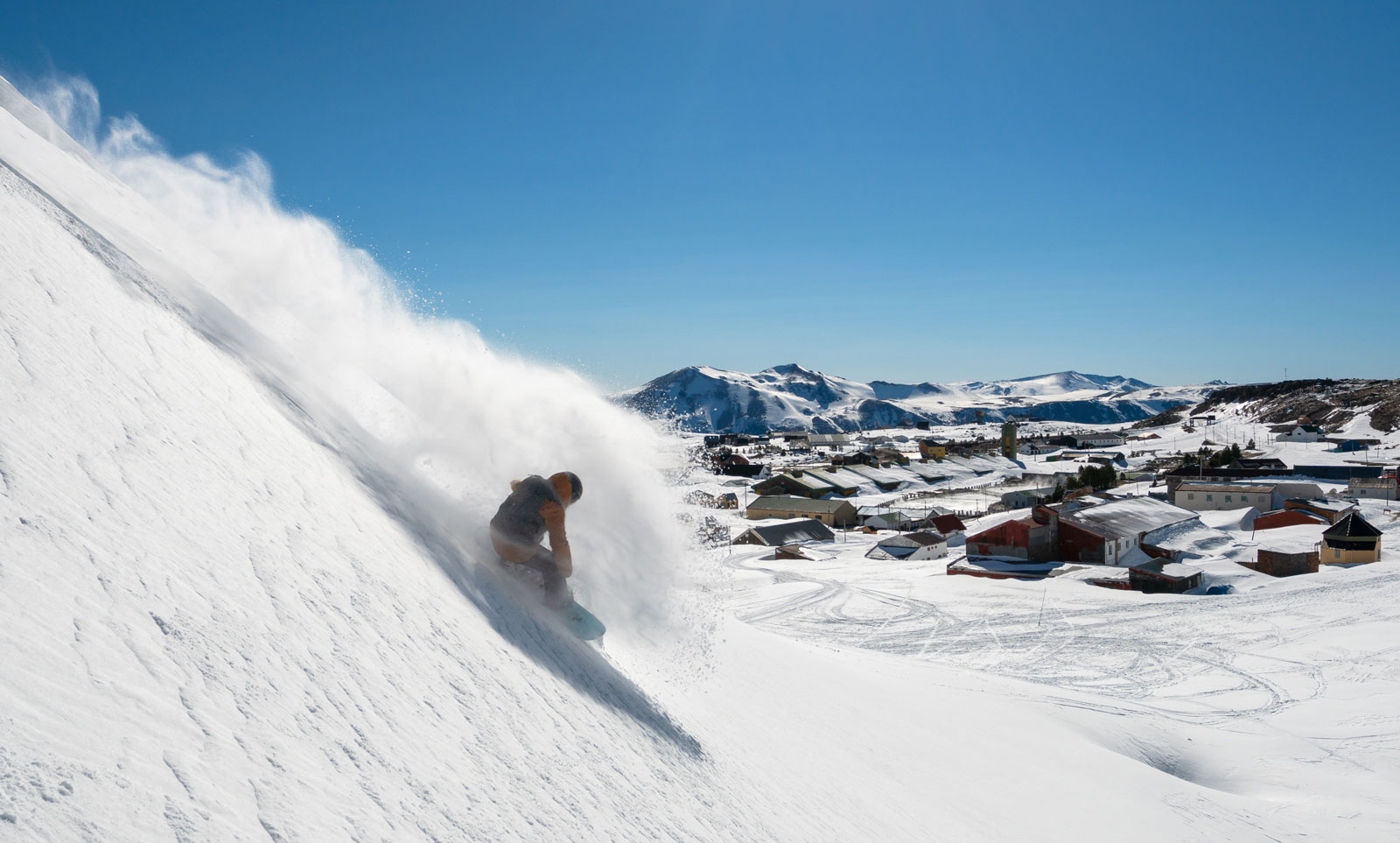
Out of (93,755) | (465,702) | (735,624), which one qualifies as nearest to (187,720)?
(93,755)

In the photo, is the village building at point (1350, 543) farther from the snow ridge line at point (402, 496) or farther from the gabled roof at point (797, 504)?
the snow ridge line at point (402, 496)

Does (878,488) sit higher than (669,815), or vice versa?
(669,815)

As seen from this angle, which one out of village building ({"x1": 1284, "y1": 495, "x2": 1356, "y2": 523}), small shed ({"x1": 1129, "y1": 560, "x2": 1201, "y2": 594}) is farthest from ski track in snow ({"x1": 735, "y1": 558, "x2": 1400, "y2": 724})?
village building ({"x1": 1284, "y1": 495, "x2": 1356, "y2": 523})

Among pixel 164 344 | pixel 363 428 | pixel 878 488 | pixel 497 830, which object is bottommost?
pixel 878 488

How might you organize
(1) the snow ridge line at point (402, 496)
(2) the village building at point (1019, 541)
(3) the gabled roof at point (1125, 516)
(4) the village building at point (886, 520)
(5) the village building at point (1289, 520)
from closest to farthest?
(1) the snow ridge line at point (402, 496)
(2) the village building at point (1019, 541)
(3) the gabled roof at point (1125, 516)
(5) the village building at point (1289, 520)
(4) the village building at point (886, 520)

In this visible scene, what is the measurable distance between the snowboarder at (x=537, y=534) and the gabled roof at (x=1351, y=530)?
42.9 meters

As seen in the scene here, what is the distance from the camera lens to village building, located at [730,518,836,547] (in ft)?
183

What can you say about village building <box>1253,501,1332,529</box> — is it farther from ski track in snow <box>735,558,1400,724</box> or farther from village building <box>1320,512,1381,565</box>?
ski track in snow <box>735,558,1400,724</box>

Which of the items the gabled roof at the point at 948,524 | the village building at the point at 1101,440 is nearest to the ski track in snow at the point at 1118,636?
the gabled roof at the point at 948,524

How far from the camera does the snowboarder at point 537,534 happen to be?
26.8 feet

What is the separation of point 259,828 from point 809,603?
30.4 meters

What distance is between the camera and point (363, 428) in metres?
9.97

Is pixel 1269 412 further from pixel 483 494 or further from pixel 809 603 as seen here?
pixel 483 494

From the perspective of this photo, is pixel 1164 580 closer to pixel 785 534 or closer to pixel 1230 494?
pixel 785 534
